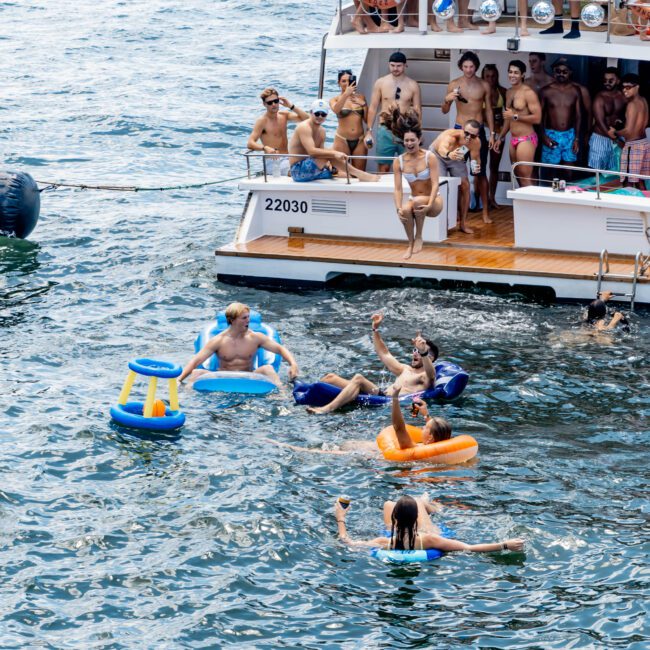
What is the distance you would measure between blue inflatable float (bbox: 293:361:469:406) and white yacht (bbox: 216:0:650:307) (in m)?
3.01

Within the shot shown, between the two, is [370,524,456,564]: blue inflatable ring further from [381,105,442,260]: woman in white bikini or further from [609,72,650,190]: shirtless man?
[609,72,650,190]: shirtless man

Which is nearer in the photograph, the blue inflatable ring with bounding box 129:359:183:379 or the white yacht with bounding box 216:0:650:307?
the blue inflatable ring with bounding box 129:359:183:379

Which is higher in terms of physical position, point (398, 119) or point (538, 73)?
point (538, 73)

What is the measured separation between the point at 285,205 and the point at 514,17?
14.5 ft

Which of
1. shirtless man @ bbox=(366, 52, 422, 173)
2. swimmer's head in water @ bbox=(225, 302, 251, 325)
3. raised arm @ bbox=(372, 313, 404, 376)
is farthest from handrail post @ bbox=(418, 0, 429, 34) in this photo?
swimmer's head in water @ bbox=(225, 302, 251, 325)

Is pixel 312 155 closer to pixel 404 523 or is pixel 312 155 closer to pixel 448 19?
pixel 448 19

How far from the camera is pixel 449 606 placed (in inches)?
392

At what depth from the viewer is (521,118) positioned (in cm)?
1748

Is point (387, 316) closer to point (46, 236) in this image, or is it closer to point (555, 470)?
point (555, 470)

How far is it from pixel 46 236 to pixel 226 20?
21.5 meters

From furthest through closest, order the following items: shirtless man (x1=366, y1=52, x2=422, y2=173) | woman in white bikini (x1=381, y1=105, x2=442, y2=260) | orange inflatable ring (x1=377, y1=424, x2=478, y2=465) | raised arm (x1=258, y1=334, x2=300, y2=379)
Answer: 1. shirtless man (x1=366, y1=52, x2=422, y2=173)
2. woman in white bikini (x1=381, y1=105, x2=442, y2=260)
3. raised arm (x1=258, y1=334, x2=300, y2=379)
4. orange inflatable ring (x1=377, y1=424, x2=478, y2=465)

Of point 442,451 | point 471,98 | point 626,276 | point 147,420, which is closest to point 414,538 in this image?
point 442,451

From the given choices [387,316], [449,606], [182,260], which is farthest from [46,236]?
[449,606]

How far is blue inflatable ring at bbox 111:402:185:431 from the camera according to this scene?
12859 mm
